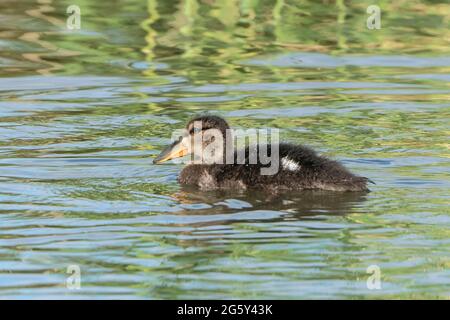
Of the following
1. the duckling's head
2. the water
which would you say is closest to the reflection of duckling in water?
the water

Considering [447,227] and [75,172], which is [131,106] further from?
[447,227]

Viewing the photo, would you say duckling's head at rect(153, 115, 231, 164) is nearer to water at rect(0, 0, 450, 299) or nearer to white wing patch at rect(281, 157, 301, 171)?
water at rect(0, 0, 450, 299)

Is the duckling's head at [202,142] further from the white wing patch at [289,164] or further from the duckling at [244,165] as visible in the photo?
the white wing patch at [289,164]

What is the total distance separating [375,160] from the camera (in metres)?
10.2

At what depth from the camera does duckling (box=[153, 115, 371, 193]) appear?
9.34 metres

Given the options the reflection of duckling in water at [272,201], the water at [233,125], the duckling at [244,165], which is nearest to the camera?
the water at [233,125]

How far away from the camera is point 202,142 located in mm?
10133

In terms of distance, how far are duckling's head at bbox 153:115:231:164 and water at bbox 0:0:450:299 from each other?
25cm

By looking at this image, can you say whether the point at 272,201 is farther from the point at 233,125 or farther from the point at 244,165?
the point at 233,125

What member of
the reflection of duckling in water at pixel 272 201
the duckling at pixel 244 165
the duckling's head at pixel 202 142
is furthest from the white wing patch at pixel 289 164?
the duckling's head at pixel 202 142

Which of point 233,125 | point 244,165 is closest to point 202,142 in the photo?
point 244,165

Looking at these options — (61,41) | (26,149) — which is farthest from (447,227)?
(61,41)

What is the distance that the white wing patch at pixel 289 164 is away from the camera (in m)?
9.42

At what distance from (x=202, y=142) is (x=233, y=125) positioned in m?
1.58
